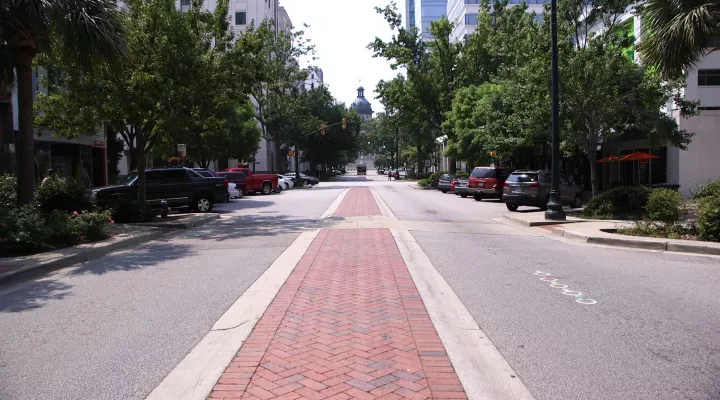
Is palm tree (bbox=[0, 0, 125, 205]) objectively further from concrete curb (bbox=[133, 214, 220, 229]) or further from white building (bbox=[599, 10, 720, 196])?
white building (bbox=[599, 10, 720, 196])

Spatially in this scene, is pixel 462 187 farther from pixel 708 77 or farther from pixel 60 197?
pixel 60 197

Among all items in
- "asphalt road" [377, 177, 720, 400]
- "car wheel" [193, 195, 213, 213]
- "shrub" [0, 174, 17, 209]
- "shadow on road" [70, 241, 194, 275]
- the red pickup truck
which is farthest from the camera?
the red pickup truck

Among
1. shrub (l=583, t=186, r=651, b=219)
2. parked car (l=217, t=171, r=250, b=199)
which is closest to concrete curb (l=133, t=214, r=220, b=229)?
shrub (l=583, t=186, r=651, b=219)

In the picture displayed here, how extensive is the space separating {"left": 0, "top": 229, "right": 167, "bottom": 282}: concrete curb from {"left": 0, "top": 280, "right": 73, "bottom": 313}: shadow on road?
54 centimetres

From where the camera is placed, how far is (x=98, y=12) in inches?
527

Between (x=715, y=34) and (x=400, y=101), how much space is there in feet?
116

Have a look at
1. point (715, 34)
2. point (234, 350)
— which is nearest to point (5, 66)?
point (234, 350)

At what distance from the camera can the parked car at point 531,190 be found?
2212 centimetres

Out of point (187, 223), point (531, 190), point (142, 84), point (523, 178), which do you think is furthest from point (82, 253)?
point (523, 178)

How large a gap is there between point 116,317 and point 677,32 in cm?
1223

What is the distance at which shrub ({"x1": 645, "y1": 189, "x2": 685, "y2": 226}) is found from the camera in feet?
45.0

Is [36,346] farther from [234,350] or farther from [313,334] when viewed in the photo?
[313,334]

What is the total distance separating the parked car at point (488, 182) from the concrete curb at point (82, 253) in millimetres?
18139

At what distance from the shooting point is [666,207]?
45.0 feet
